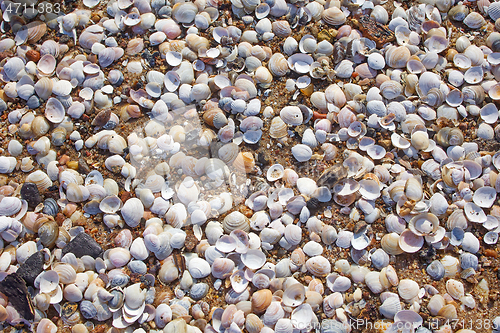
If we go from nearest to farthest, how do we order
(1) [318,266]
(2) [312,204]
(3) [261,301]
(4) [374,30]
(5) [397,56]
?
1. (3) [261,301]
2. (1) [318,266]
3. (2) [312,204]
4. (5) [397,56]
5. (4) [374,30]

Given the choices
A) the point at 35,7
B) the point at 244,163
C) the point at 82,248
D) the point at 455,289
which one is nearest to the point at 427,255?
the point at 455,289

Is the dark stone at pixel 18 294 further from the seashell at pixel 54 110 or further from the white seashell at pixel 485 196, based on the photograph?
the white seashell at pixel 485 196

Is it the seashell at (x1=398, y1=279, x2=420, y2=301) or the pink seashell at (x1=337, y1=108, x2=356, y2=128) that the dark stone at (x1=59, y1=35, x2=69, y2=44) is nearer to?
the pink seashell at (x1=337, y1=108, x2=356, y2=128)

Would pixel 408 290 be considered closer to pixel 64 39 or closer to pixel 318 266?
pixel 318 266

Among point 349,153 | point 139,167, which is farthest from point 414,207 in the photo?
point 139,167

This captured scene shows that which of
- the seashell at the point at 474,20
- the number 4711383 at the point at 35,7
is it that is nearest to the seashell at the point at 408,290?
the seashell at the point at 474,20

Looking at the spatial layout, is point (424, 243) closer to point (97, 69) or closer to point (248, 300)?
point (248, 300)
